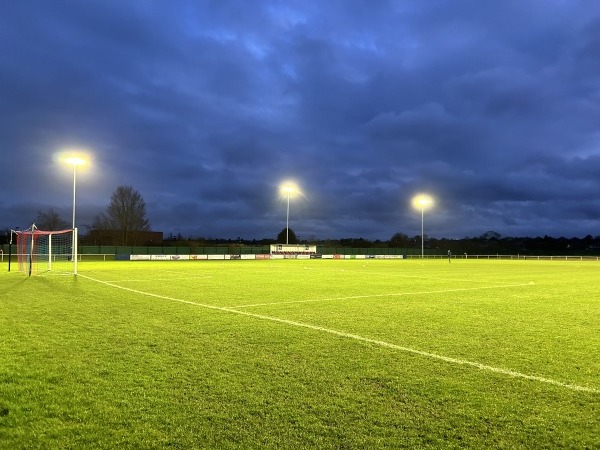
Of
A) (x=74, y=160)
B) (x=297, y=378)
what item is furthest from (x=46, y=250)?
(x=297, y=378)

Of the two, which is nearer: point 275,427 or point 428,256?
point 275,427

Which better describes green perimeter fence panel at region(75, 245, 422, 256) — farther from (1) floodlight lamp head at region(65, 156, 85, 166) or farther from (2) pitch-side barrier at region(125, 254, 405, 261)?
(1) floodlight lamp head at region(65, 156, 85, 166)

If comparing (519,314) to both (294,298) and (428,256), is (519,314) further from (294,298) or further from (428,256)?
(428,256)

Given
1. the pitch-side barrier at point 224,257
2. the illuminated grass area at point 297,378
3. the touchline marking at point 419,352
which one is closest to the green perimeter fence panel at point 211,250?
the pitch-side barrier at point 224,257

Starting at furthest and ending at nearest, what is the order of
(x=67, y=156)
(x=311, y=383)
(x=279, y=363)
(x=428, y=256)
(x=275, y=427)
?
(x=428, y=256)
(x=67, y=156)
(x=279, y=363)
(x=311, y=383)
(x=275, y=427)

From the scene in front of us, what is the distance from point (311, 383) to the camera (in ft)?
18.1

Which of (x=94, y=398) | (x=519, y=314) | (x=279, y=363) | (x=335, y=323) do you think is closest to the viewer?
(x=94, y=398)

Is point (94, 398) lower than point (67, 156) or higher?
lower

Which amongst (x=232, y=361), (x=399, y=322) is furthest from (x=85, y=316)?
(x=399, y=322)

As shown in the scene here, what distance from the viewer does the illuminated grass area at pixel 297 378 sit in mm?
4105

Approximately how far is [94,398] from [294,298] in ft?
32.5

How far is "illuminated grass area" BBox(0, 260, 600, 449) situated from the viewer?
4.11 meters

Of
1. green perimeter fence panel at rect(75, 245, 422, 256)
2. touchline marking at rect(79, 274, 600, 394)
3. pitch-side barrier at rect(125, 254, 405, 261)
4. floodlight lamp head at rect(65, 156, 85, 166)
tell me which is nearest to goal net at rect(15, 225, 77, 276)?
floodlight lamp head at rect(65, 156, 85, 166)

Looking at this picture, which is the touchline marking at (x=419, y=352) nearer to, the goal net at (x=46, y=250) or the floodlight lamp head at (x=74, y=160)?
the goal net at (x=46, y=250)
